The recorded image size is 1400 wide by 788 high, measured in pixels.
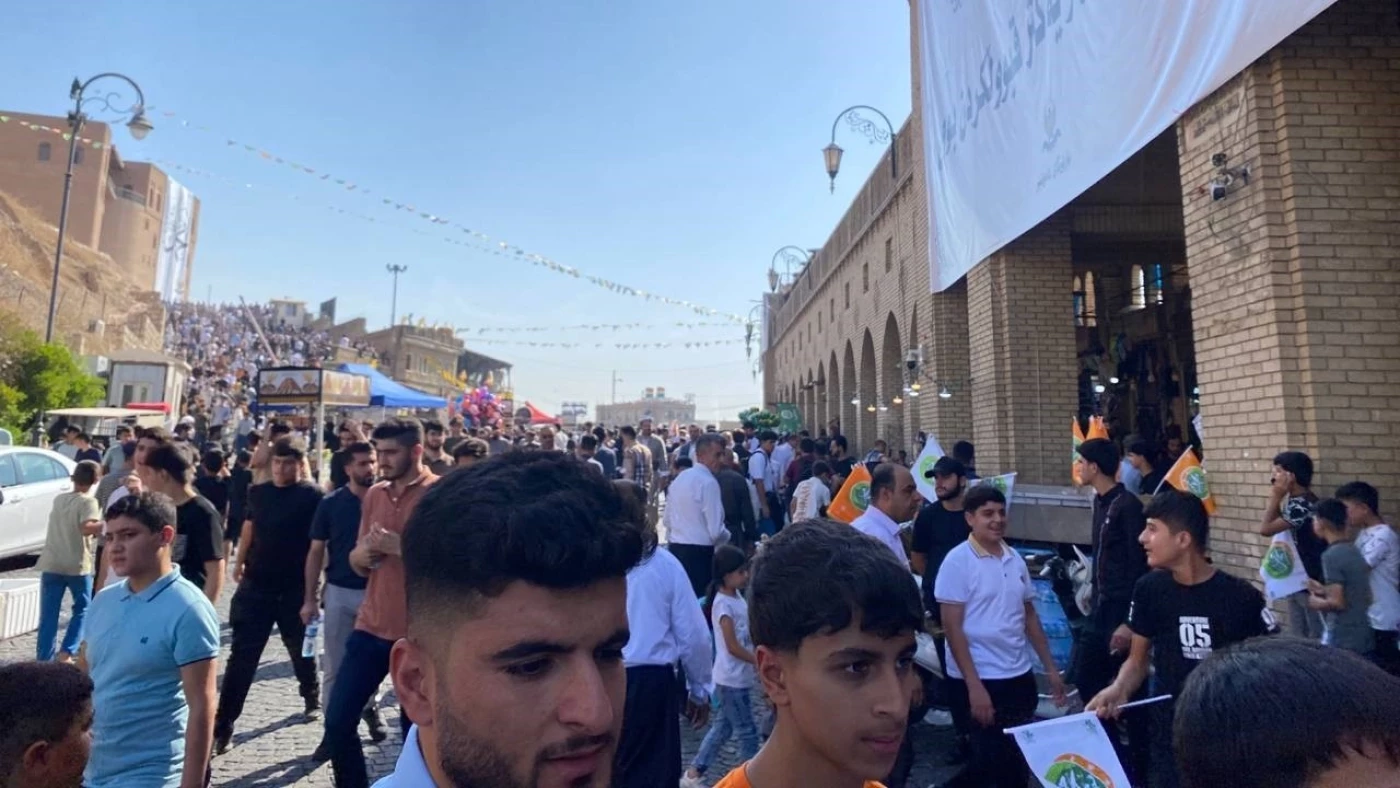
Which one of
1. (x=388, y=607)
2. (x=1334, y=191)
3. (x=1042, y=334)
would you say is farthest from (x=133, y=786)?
(x=1042, y=334)

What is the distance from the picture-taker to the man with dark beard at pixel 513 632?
3.58ft

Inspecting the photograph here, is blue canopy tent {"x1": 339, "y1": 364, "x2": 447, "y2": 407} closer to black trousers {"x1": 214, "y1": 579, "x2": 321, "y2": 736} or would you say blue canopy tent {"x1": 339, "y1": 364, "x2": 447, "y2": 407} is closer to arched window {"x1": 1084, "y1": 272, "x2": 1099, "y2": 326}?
black trousers {"x1": 214, "y1": 579, "x2": 321, "y2": 736}

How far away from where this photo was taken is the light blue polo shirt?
253 cm

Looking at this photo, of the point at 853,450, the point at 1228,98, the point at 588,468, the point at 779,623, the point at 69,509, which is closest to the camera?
the point at 588,468

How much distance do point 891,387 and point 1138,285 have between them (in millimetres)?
5133

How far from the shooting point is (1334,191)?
4.76 metres

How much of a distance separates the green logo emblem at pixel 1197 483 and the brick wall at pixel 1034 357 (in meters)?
3.39

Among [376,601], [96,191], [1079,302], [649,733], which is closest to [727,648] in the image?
[649,733]

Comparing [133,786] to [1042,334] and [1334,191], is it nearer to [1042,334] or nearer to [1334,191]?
[1334,191]

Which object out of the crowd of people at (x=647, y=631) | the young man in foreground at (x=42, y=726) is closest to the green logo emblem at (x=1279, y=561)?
the crowd of people at (x=647, y=631)

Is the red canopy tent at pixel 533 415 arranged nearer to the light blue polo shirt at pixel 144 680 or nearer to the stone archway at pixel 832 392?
the stone archway at pixel 832 392

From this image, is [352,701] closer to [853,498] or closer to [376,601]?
[376,601]

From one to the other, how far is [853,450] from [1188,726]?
19434mm

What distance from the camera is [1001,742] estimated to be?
3703 millimetres
